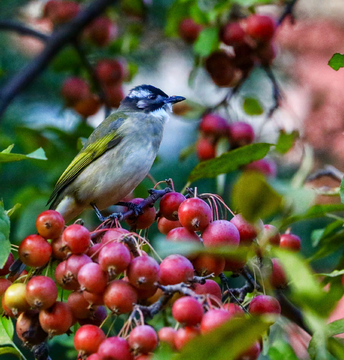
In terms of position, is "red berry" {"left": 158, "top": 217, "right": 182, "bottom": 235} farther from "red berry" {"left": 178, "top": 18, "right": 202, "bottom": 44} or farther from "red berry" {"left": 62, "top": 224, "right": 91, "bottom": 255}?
"red berry" {"left": 178, "top": 18, "right": 202, "bottom": 44}

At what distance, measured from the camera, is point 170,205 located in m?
1.80

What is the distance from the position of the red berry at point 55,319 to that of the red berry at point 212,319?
0.49 m

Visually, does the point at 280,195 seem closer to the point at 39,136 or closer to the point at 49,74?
the point at 39,136

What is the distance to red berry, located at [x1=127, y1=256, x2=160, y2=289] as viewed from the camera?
133cm

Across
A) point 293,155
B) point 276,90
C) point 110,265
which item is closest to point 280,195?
point 110,265

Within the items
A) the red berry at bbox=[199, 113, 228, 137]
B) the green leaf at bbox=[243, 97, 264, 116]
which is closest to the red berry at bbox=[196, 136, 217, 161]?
the red berry at bbox=[199, 113, 228, 137]

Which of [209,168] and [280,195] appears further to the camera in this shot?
[209,168]

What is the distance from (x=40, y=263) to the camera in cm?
156

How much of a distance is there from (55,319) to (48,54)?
8.48 feet

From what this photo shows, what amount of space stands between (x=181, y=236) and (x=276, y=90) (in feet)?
5.71

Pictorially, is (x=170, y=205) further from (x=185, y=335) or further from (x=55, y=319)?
(x=185, y=335)

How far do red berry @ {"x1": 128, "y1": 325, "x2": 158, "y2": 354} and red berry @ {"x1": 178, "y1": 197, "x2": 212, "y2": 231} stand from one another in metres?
0.43

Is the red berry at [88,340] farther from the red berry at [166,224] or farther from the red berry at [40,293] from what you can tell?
the red berry at [166,224]

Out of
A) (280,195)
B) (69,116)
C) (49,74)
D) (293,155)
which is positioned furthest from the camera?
(49,74)
